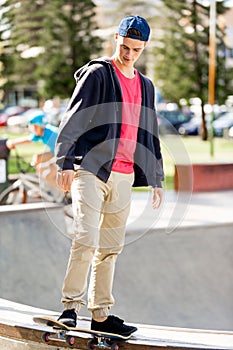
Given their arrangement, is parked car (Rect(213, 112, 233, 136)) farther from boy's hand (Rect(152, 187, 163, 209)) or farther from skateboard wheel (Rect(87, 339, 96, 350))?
skateboard wheel (Rect(87, 339, 96, 350))

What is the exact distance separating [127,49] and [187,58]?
32.3m

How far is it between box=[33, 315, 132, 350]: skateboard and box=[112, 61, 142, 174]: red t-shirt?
965 mm

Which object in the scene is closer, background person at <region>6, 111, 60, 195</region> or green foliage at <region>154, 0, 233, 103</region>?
background person at <region>6, 111, 60, 195</region>

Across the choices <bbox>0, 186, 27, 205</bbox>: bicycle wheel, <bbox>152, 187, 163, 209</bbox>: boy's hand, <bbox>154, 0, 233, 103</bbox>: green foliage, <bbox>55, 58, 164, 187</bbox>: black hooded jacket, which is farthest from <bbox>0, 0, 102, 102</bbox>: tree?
<bbox>55, 58, 164, 187</bbox>: black hooded jacket

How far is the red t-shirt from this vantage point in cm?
417

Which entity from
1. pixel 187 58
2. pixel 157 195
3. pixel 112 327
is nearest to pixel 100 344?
pixel 112 327

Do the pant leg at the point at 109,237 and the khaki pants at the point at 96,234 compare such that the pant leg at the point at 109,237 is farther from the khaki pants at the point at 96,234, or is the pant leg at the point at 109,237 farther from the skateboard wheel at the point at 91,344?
the skateboard wheel at the point at 91,344

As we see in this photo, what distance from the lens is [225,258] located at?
8.15 meters

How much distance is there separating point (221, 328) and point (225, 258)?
1130 mm

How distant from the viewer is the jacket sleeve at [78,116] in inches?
157

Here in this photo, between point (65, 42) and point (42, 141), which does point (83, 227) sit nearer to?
point (42, 141)

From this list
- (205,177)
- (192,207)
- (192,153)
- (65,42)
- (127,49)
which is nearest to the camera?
(127,49)

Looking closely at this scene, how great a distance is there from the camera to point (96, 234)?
4.06m

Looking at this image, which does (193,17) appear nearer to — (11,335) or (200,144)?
(200,144)
